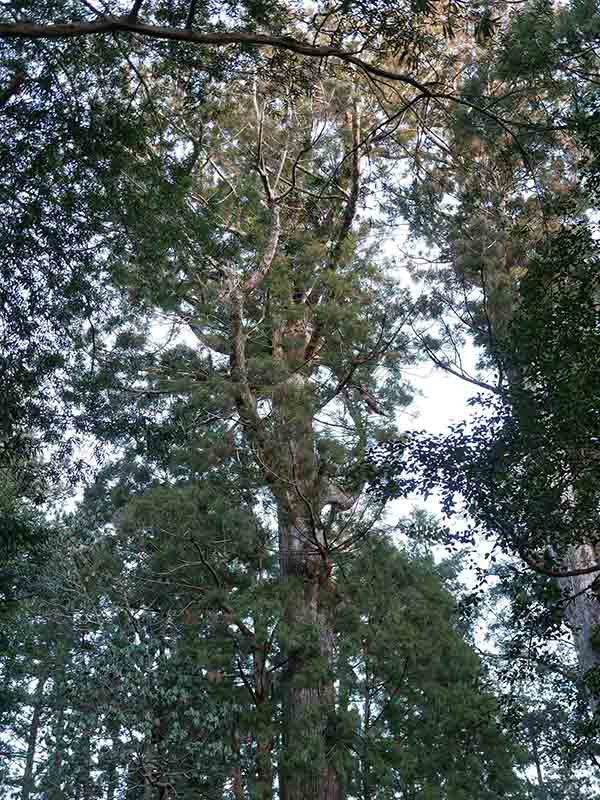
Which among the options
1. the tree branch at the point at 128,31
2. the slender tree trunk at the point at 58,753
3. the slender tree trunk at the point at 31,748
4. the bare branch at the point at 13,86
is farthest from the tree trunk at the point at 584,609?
the slender tree trunk at the point at 31,748

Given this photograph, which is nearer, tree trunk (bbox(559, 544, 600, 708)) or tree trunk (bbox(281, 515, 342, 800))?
tree trunk (bbox(281, 515, 342, 800))

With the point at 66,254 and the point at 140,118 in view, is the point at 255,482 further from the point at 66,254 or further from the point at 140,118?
the point at 140,118

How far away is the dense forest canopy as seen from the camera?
4.86 metres

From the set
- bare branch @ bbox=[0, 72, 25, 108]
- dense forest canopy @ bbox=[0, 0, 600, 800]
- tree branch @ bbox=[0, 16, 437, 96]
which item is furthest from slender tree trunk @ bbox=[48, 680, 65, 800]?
tree branch @ bbox=[0, 16, 437, 96]

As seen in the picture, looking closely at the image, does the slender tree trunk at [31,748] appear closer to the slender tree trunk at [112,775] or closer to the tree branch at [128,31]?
the slender tree trunk at [112,775]

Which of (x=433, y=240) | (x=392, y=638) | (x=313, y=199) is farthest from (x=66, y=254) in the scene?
(x=433, y=240)

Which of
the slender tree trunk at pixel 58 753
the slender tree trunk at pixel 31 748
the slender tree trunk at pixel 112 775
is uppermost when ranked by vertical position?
the slender tree trunk at pixel 31 748

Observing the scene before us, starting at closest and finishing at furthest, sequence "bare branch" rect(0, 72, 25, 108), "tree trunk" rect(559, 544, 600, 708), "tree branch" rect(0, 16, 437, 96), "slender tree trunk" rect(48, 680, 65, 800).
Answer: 1. "tree branch" rect(0, 16, 437, 96)
2. "bare branch" rect(0, 72, 25, 108)
3. "tree trunk" rect(559, 544, 600, 708)
4. "slender tree trunk" rect(48, 680, 65, 800)

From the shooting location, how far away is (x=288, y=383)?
284 inches

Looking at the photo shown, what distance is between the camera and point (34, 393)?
20.2ft

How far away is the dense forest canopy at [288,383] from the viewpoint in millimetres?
4859

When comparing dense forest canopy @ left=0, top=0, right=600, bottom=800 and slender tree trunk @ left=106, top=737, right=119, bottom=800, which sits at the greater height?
dense forest canopy @ left=0, top=0, right=600, bottom=800

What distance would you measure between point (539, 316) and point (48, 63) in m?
3.26

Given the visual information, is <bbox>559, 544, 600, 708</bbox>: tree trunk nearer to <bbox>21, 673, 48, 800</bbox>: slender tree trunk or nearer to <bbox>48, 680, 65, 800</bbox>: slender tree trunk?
<bbox>48, 680, 65, 800</bbox>: slender tree trunk
